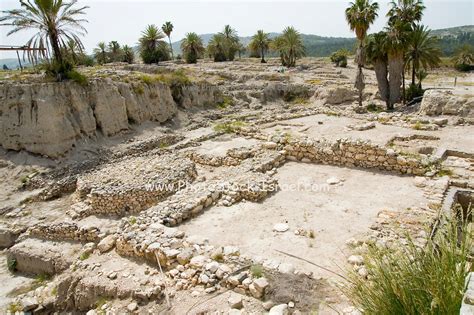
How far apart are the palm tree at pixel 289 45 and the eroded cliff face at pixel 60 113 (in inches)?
1224

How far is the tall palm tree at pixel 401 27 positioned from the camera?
23.8m

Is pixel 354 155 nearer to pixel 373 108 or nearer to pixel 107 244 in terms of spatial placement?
pixel 107 244

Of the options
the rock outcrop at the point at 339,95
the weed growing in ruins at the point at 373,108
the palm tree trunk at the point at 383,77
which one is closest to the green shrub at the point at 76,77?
the rock outcrop at the point at 339,95

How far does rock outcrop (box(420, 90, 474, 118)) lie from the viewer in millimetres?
18000

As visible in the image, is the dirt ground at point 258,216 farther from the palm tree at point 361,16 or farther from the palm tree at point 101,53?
the palm tree at point 101,53

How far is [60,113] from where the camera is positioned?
19000 mm

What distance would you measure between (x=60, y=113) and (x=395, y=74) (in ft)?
75.5

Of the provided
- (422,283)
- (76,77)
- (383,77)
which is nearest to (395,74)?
(383,77)

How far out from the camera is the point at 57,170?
17547mm

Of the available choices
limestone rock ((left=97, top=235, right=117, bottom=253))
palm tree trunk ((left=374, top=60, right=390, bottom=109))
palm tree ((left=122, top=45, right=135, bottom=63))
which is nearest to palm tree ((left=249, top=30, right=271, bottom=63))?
palm tree ((left=122, top=45, right=135, bottom=63))

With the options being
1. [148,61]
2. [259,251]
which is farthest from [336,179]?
[148,61]

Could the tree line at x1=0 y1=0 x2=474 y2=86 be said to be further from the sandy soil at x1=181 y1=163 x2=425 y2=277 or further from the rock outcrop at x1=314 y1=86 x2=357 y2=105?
the sandy soil at x1=181 y1=163 x2=425 y2=277

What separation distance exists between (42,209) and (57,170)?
335cm

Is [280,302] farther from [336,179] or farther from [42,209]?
[42,209]
